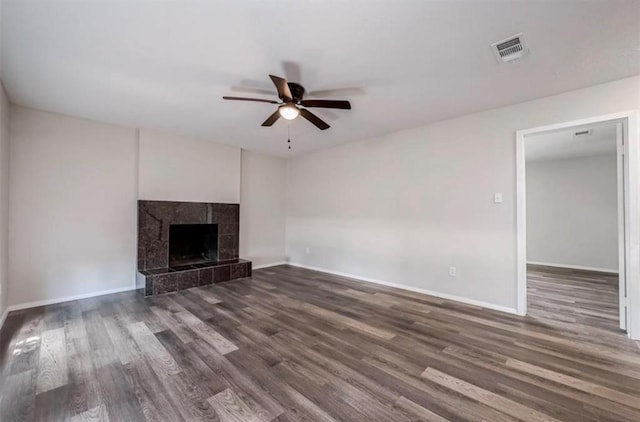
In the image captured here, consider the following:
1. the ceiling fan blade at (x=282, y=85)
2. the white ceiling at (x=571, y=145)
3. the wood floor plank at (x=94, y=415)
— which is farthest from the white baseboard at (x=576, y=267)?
the wood floor plank at (x=94, y=415)

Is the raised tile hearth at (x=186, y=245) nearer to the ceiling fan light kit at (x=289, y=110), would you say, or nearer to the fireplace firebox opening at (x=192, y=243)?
the fireplace firebox opening at (x=192, y=243)

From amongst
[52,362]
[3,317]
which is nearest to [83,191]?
[3,317]

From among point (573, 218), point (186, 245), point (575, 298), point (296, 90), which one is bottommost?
point (575, 298)

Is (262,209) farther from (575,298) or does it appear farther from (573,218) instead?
(573,218)

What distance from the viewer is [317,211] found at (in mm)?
5609

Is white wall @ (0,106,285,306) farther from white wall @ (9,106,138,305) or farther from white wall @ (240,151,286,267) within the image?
white wall @ (240,151,286,267)

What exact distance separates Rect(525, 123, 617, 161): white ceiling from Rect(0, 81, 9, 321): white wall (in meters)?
6.56

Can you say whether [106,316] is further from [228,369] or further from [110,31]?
[110,31]

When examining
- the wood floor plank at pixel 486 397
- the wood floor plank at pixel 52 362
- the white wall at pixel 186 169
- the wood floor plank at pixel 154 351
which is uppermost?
the white wall at pixel 186 169

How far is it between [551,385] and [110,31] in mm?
4125

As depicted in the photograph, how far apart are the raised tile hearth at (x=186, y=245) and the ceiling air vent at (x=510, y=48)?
14.8 ft

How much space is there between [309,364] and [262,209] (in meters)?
4.16

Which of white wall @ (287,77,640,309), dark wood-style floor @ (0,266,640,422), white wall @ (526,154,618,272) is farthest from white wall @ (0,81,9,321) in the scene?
white wall @ (526,154,618,272)

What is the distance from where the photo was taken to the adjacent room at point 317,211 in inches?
69.3
